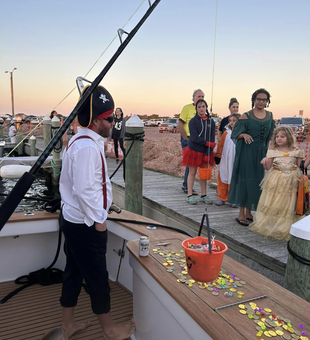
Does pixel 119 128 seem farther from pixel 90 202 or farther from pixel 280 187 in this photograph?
pixel 90 202

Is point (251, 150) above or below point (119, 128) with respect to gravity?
below

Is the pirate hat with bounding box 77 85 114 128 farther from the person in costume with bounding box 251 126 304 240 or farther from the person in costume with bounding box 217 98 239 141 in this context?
the person in costume with bounding box 217 98 239 141

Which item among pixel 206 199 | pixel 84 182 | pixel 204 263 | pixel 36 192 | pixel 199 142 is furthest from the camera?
pixel 36 192

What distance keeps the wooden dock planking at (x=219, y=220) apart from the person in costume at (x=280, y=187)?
0.16 meters

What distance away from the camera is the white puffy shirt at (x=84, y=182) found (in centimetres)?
168

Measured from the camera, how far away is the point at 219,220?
378 cm

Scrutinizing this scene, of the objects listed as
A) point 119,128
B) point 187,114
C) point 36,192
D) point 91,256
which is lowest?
point 36,192

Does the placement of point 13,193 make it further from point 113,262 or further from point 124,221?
point 113,262

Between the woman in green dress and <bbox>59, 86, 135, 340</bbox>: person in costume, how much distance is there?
2.17 metres

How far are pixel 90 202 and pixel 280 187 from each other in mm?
2271

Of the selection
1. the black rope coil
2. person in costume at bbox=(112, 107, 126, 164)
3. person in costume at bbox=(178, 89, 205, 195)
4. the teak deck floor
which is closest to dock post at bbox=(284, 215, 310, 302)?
the black rope coil

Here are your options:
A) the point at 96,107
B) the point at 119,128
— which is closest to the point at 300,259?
the point at 96,107

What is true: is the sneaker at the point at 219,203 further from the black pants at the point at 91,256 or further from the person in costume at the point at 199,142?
the black pants at the point at 91,256

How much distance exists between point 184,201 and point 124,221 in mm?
2217
